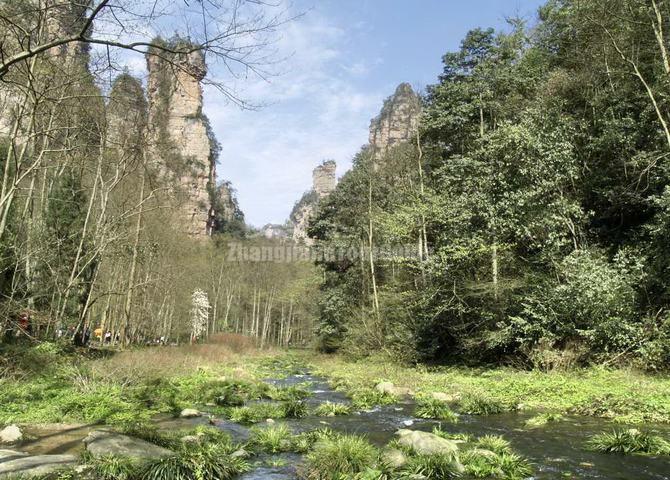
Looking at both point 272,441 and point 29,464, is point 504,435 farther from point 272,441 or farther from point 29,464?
point 29,464

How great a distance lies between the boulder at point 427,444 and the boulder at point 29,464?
4639 mm

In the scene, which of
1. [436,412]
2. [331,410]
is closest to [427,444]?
[436,412]

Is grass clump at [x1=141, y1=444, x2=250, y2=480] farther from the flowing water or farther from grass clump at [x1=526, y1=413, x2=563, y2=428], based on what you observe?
grass clump at [x1=526, y1=413, x2=563, y2=428]

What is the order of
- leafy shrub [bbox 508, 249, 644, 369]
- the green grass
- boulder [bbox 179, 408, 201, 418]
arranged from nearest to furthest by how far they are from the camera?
the green grass < boulder [bbox 179, 408, 201, 418] < leafy shrub [bbox 508, 249, 644, 369]

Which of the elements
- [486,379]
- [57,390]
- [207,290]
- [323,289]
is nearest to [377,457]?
[57,390]

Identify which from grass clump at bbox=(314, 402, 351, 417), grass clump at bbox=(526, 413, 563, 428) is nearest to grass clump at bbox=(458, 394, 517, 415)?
grass clump at bbox=(526, 413, 563, 428)

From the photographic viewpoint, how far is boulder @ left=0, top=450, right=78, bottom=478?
5527 mm

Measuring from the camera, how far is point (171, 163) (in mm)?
30031

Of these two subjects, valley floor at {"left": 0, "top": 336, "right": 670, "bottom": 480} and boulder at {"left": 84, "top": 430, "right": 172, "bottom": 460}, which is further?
valley floor at {"left": 0, "top": 336, "right": 670, "bottom": 480}

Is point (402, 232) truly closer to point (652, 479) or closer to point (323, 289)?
point (323, 289)

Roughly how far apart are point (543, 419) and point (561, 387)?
10.9 ft

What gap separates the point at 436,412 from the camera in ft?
36.0

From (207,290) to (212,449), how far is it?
44.9 metres

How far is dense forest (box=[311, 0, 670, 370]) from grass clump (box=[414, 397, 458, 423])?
6.31 m
